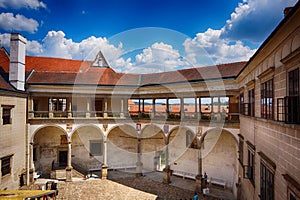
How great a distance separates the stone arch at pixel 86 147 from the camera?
23375 mm

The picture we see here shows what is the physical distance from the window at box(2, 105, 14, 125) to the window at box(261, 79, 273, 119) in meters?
16.3

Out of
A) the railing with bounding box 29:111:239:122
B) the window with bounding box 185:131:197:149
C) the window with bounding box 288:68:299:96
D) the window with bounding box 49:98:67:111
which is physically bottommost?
→ the window with bounding box 185:131:197:149

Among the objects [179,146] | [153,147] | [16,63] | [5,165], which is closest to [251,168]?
[179,146]

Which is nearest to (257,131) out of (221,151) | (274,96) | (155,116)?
(274,96)

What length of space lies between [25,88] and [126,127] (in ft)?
33.5

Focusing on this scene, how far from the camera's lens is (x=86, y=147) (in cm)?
2370

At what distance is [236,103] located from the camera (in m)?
18.0

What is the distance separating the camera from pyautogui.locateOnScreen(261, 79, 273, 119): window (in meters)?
8.16

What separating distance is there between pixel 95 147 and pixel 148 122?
687 centimetres

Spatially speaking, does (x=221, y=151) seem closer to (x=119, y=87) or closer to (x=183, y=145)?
(x=183, y=145)

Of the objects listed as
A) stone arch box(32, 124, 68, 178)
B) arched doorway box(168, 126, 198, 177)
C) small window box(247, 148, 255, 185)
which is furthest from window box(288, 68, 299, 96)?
stone arch box(32, 124, 68, 178)

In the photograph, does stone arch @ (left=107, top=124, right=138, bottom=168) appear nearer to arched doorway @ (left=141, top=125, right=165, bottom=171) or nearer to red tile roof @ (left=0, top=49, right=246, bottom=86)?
arched doorway @ (left=141, top=125, right=165, bottom=171)

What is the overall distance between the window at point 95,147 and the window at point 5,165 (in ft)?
26.8

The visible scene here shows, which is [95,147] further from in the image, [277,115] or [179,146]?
[277,115]
